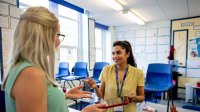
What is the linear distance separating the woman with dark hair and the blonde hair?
0.98 m

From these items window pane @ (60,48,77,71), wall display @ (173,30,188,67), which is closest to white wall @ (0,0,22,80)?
window pane @ (60,48,77,71)

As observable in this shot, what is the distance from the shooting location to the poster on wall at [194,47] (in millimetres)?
4954

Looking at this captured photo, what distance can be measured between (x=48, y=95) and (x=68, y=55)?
4480 millimetres

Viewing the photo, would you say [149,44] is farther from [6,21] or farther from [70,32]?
[6,21]

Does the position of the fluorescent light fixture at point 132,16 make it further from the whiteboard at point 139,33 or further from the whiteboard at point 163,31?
the whiteboard at point 163,31

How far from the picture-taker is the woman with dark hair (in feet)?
5.45

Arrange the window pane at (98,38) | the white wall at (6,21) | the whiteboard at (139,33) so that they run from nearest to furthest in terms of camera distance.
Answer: the white wall at (6,21) < the whiteboard at (139,33) < the window pane at (98,38)

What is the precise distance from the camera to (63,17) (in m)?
4.80

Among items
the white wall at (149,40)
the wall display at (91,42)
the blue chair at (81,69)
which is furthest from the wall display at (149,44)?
the blue chair at (81,69)

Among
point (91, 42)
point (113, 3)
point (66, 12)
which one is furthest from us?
point (91, 42)

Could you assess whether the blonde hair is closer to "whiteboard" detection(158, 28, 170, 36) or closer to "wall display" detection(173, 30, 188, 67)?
"wall display" detection(173, 30, 188, 67)

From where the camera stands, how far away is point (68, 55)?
A: 506 centimetres

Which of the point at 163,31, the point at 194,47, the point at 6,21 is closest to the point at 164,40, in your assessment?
the point at 163,31

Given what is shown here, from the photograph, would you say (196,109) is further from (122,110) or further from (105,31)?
(105,31)
